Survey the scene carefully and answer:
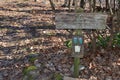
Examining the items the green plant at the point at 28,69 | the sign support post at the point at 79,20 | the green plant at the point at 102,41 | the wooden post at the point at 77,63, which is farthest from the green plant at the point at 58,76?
the green plant at the point at 102,41

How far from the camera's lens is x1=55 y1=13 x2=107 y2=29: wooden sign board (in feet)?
15.0

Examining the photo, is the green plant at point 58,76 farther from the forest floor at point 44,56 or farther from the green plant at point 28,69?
the green plant at point 28,69

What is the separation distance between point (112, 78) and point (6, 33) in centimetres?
422

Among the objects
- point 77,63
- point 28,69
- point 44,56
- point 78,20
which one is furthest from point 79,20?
point 44,56

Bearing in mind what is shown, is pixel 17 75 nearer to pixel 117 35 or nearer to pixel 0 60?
pixel 0 60

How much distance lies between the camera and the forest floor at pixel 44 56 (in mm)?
5496

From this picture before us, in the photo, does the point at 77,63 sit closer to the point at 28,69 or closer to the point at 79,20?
the point at 79,20

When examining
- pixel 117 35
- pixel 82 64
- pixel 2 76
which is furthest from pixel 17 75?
pixel 117 35

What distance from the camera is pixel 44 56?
6207 mm

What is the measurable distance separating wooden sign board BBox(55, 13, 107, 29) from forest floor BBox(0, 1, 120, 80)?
1205mm

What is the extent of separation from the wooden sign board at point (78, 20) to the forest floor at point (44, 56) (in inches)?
47.4

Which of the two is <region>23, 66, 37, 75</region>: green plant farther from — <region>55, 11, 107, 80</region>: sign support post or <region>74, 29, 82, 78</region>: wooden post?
<region>55, 11, 107, 80</region>: sign support post

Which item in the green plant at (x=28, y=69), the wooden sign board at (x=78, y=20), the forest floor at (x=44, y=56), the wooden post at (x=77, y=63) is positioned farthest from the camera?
the green plant at (x=28, y=69)

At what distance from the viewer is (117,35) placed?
6316 millimetres
